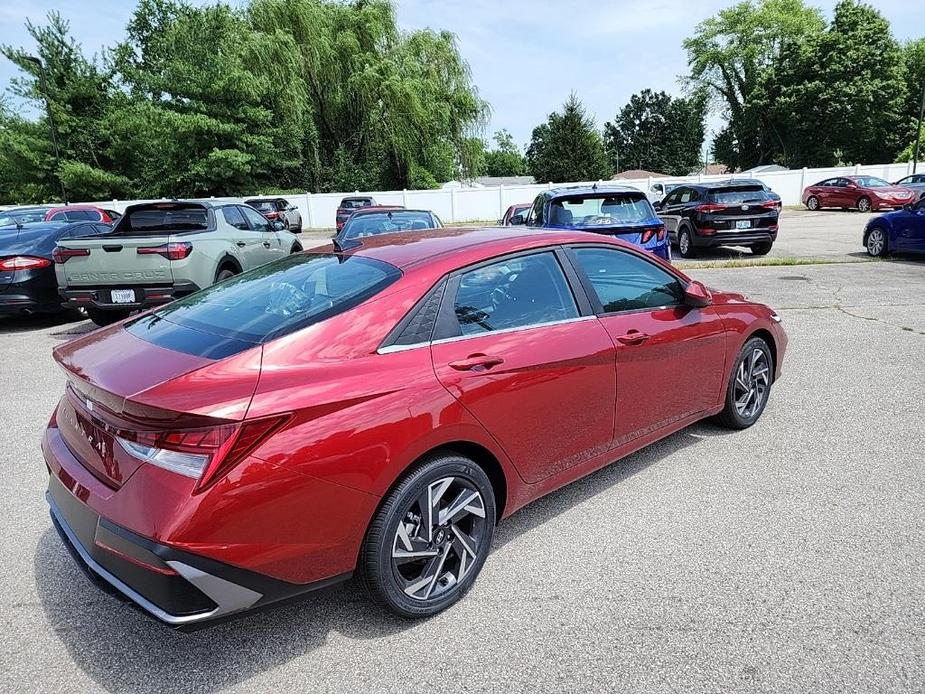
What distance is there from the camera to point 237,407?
211cm

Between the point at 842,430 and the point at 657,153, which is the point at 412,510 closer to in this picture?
the point at 842,430

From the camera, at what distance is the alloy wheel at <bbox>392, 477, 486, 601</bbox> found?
257 cm

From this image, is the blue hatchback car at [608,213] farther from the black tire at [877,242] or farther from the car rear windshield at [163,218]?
the black tire at [877,242]

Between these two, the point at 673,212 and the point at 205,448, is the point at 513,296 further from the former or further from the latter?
the point at 673,212

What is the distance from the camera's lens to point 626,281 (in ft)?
12.3

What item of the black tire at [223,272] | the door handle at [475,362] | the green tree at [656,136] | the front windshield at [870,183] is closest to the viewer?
the door handle at [475,362]

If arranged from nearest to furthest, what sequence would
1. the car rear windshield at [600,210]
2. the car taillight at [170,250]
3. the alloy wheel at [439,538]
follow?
the alloy wheel at [439,538] < the car taillight at [170,250] < the car rear windshield at [600,210]

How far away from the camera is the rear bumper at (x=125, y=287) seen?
755cm

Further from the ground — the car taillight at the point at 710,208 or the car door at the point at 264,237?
the car taillight at the point at 710,208

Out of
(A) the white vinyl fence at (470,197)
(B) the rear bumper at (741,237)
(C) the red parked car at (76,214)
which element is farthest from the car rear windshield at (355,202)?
(B) the rear bumper at (741,237)

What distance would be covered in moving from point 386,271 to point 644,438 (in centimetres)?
187

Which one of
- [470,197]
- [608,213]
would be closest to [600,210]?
[608,213]

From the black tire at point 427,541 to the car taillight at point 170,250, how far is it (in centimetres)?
612

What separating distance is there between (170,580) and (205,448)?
0.43 meters
